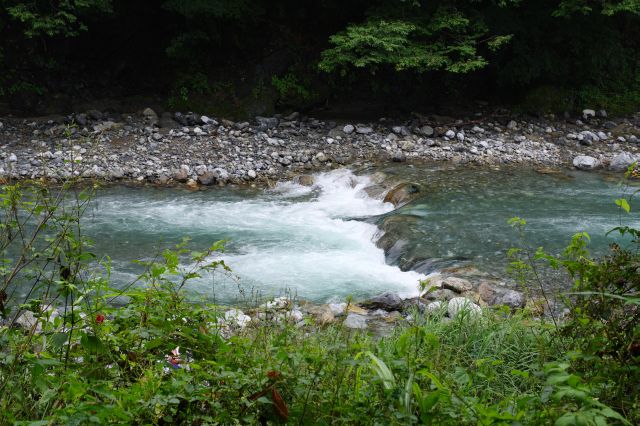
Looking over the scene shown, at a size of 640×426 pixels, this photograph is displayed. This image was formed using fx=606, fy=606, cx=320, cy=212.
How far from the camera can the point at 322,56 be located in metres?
12.2

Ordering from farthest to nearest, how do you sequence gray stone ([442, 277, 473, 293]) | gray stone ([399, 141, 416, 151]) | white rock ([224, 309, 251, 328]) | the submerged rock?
gray stone ([399, 141, 416, 151]) < the submerged rock < gray stone ([442, 277, 473, 293]) < white rock ([224, 309, 251, 328])

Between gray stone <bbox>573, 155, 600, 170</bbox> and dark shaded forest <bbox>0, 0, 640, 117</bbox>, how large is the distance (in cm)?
258

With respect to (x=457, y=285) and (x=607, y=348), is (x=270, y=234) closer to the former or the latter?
(x=457, y=285)

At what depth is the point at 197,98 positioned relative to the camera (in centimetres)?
1262

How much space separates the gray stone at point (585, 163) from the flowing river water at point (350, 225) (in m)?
0.42

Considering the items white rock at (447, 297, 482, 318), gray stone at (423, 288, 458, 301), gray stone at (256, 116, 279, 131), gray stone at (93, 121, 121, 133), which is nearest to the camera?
white rock at (447, 297, 482, 318)

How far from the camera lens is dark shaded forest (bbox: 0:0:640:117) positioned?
12039 millimetres

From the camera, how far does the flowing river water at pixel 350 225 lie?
21.2 ft

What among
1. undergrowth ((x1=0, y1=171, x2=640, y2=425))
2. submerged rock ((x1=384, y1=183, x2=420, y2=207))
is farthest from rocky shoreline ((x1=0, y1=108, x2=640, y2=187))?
undergrowth ((x1=0, y1=171, x2=640, y2=425))

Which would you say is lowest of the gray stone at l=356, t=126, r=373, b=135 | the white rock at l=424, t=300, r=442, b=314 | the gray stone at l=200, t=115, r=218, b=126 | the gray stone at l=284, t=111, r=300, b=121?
the white rock at l=424, t=300, r=442, b=314

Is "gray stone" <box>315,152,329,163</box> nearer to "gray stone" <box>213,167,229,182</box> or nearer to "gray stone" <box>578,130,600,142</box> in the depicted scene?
"gray stone" <box>213,167,229,182</box>

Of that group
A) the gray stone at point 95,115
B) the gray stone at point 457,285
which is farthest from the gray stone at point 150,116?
the gray stone at point 457,285

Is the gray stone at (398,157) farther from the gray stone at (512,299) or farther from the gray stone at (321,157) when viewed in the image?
the gray stone at (512,299)

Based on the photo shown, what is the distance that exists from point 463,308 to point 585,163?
8096 mm
